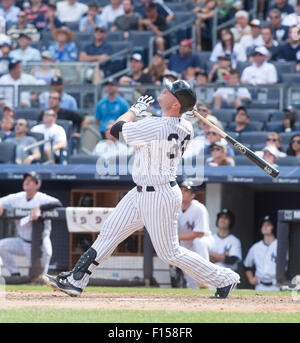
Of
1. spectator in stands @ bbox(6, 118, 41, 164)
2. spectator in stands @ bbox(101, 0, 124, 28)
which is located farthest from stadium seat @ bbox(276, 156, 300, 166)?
spectator in stands @ bbox(101, 0, 124, 28)

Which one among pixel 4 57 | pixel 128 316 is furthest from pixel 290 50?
pixel 128 316

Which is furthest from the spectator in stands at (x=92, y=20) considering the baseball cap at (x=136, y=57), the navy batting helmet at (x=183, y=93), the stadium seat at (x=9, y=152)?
the navy batting helmet at (x=183, y=93)

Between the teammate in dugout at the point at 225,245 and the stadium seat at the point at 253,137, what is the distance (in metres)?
1.15

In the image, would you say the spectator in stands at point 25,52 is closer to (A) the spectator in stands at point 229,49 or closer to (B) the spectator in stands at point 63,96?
(B) the spectator in stands at point 63,96

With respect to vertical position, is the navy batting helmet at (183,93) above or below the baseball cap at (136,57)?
below

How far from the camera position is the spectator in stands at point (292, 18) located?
14.7 meters

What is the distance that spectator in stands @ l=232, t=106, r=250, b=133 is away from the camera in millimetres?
12750

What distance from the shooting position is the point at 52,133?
43.4 feet

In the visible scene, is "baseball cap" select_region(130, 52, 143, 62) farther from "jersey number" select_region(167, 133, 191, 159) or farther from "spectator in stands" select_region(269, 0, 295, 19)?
"jersey number" select_region(167, 133, 191, 159)

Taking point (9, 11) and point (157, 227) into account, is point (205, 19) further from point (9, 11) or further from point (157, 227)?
point (157, 227)

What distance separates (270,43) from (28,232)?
559cm

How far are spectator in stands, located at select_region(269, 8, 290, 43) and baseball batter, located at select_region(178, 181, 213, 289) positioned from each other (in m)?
4.82
